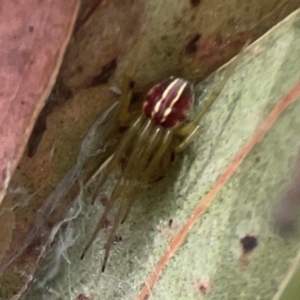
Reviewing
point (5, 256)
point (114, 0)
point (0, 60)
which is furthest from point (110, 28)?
point (5, 256)

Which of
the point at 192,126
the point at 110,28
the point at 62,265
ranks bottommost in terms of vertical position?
the point at 62,265

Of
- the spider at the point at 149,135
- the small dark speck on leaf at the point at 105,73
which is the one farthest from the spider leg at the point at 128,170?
the small dark speck on leaf at the point at 105,73

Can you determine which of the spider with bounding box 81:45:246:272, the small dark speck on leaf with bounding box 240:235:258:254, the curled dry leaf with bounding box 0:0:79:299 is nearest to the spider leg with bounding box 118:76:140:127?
the spider with bounding box 81:45:246:272

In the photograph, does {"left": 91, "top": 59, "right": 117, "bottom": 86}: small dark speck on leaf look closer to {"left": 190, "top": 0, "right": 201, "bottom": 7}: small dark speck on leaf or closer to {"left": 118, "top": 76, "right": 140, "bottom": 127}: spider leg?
{"left": 118, "top": 76, "right": 140, "bottom": 127}: spider leg

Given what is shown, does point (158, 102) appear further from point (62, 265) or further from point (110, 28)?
point (62, 265)

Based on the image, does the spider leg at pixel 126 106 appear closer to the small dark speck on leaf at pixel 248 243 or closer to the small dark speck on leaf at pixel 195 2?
the small dark speck on leaf at pixel 195 2

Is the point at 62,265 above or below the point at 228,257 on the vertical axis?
below
